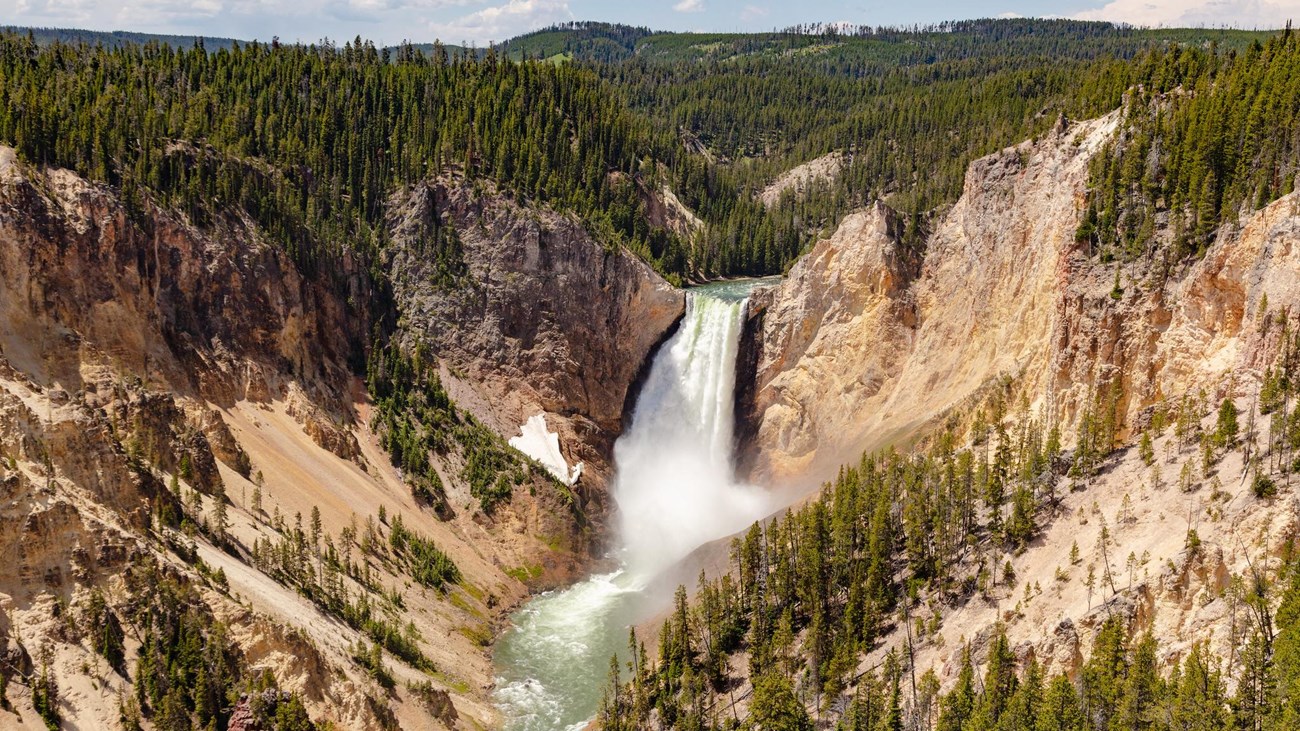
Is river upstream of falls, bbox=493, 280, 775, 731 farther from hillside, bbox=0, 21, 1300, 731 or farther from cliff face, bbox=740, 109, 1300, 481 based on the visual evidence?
cliff face, bbox=740, 109, 1300, 481

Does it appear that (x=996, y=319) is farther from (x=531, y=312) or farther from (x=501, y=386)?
(x=501, y=386)

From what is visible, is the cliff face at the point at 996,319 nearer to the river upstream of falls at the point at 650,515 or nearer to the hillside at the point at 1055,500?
the hillside at the point at 1055,500

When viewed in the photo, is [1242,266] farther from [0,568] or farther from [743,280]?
[743,280]

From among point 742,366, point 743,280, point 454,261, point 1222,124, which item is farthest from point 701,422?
point 1222,124

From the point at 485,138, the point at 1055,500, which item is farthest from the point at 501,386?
the point at 1055,500

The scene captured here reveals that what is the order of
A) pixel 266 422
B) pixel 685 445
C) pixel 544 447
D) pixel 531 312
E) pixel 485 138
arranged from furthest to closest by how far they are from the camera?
pixel 485 138
pixel 531 312
pixel 685 445
pixel 544 447
pixel 266 422

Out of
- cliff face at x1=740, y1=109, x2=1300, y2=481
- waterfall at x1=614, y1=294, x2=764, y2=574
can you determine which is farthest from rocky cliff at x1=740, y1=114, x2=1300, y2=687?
waterfall at x1=614, y1=294, x2=764, y2=574
